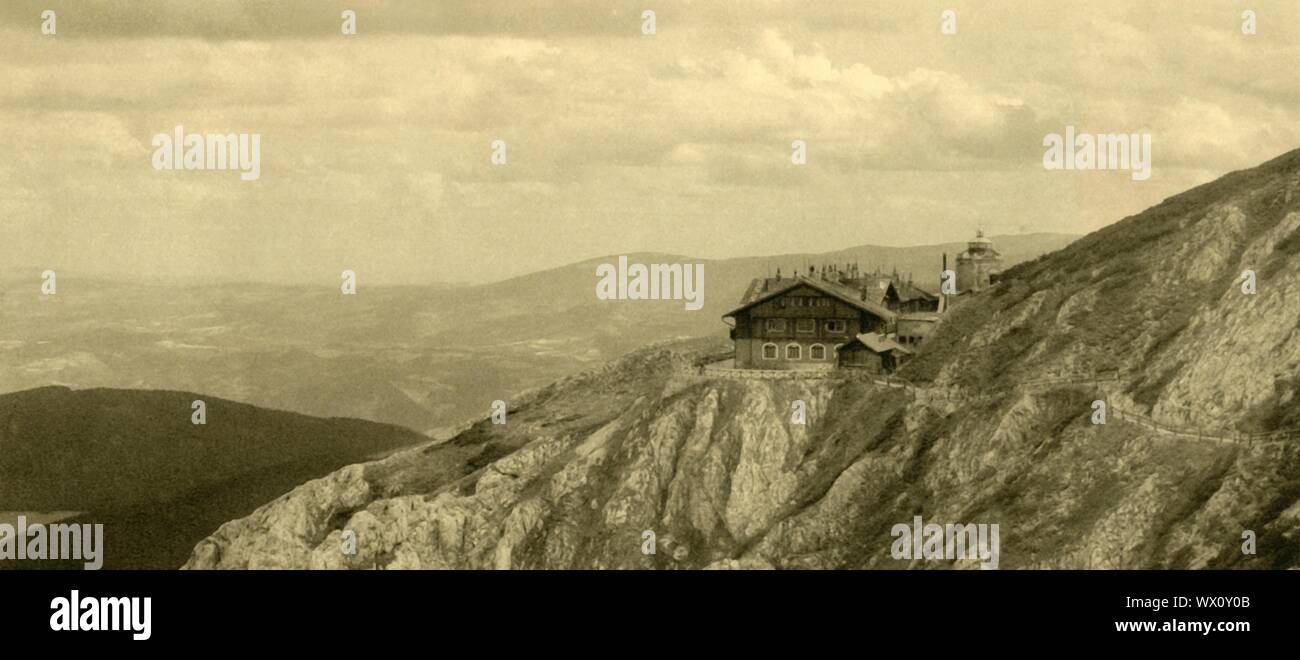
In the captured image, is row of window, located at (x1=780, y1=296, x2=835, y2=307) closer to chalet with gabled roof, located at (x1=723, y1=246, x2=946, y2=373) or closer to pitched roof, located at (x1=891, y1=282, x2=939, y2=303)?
chalet with gabled roof, located at (x1=723, y1=246, x2=946, y2=373)

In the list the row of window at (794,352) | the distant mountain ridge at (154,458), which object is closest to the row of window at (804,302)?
the row of window at (794,352)

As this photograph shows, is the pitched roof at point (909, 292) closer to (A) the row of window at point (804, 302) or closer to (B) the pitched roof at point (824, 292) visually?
(B) the pitched roof at point (824, 292)

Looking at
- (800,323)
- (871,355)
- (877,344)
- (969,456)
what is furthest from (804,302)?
(969,456)

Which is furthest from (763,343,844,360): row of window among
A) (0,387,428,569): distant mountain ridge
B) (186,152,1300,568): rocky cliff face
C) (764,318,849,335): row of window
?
(0,387,428,569): distant mountain ridge

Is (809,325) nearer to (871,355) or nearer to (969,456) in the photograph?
(871,355)

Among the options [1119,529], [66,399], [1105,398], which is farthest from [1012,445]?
[66,399]
